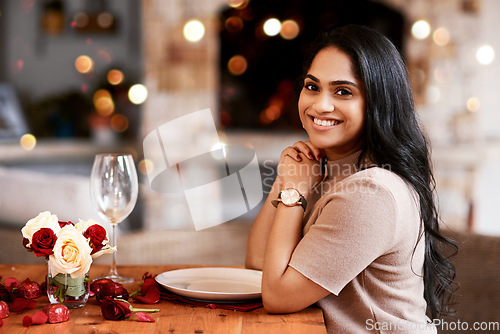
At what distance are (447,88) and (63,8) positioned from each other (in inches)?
132

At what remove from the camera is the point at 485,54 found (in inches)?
167

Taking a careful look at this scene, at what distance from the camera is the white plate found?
42.0 inches

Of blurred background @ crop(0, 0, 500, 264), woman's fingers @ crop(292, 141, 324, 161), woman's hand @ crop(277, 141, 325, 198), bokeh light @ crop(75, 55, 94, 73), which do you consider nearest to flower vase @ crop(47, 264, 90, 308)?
woman's hand @ crop(277, 141, 325, 198)

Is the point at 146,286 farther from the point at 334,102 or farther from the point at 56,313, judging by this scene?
the point at 334,102

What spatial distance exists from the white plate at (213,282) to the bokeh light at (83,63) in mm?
4129

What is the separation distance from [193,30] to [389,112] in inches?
122

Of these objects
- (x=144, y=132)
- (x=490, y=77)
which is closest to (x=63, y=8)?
(x=144, y=132)

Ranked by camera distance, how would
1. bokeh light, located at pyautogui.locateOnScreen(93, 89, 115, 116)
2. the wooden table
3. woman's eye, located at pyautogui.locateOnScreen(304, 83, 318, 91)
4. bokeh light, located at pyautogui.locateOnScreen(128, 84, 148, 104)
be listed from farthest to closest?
bokeh light, located at pyautogui.locateOnScreen(93, 89, 115, 116) < bokeh light, located at pyautogui.locateOnScreen(128, 84, 148, 104) < woman's eye, located at pyautogui.locateOnScreen(304, 83, 318, 91) < the wooden table

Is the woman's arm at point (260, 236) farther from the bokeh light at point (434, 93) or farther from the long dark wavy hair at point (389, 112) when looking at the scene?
the bokeh light at point (434, 93)

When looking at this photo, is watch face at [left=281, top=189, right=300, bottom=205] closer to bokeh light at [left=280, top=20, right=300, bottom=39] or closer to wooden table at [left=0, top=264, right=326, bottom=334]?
wooden table at [left=0, top=264, right=326, bottom=334]

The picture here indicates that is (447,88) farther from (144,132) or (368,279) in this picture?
(368,279)

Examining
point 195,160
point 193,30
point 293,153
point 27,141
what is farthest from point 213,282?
point 27,141

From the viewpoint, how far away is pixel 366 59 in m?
1.23

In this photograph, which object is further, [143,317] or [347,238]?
[347,238]
